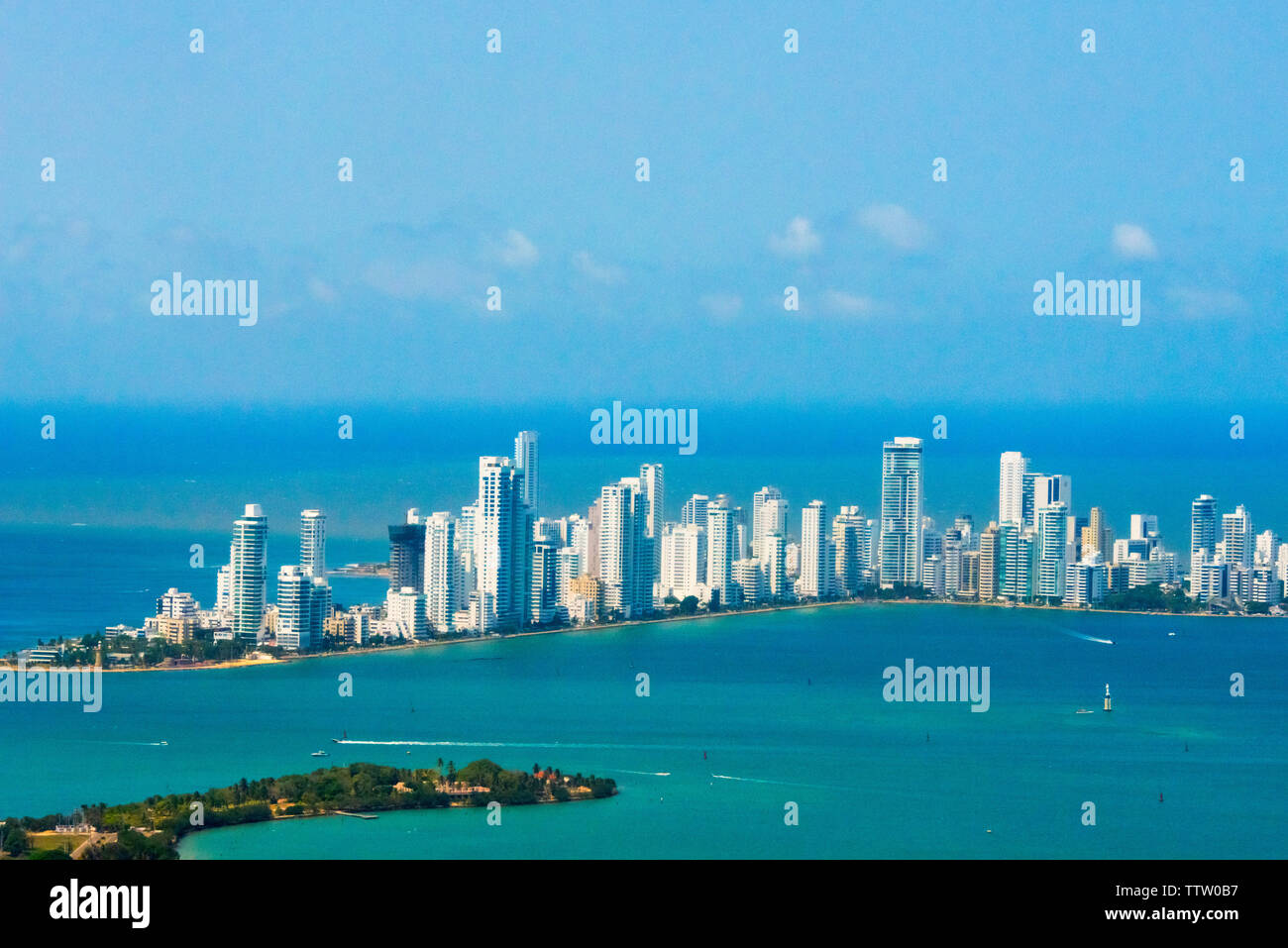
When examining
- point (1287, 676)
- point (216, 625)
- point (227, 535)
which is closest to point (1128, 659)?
point (1287, 676)

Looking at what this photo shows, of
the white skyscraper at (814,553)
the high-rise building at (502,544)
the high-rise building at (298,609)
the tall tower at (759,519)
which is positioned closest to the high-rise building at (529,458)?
the high-rise building at (502,544)

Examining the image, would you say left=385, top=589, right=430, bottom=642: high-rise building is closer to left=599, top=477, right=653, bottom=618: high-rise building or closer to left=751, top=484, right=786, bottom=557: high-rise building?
left=599, top=477, right=653, bottom=618: high-rise building

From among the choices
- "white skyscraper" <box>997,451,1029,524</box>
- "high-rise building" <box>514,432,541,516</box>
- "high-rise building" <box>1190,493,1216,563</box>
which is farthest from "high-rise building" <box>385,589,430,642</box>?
"high-rise building" <box>1190,493,1216,563</box>

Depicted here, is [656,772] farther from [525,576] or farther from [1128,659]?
[525,576]

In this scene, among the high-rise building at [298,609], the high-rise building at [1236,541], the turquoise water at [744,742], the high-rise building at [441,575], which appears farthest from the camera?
the high-rise building at [1236,541]

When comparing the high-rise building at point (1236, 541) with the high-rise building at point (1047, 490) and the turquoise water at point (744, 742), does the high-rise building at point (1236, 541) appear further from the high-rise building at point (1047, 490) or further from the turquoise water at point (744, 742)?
the turquoise water at point (744, 742)

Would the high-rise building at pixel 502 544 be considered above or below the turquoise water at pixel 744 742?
above
